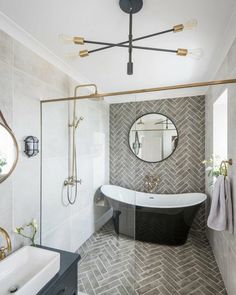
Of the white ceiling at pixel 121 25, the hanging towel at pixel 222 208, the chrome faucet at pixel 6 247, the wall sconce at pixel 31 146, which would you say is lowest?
the chrome faucet at pixel 6 247

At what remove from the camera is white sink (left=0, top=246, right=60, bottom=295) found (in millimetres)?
1226

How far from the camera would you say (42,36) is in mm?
1786

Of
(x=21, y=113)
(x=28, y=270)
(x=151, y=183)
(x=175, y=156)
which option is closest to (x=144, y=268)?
(x=151, y=183)

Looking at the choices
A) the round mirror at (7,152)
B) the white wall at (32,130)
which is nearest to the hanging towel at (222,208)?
the white wall at (32,130)

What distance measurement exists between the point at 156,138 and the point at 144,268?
6.82 ft

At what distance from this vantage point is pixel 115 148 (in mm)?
2994

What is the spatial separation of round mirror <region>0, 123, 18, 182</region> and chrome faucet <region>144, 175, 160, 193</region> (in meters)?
2.37

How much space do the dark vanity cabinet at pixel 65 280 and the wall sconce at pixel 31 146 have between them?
39.6 inches

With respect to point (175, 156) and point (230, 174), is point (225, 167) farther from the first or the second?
point (175, 156)

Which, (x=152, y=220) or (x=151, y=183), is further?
(x=151, y=183)

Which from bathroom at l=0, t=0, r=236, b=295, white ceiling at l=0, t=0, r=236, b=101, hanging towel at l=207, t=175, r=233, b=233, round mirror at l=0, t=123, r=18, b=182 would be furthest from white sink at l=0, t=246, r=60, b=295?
white ceiling at l=0, t=0, r=236, b=101

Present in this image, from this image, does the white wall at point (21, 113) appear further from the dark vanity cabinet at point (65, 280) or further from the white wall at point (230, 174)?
the white wall at point (230, 174)

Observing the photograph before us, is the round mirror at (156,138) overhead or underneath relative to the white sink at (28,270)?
overhead

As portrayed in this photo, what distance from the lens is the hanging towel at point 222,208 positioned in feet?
5.75
